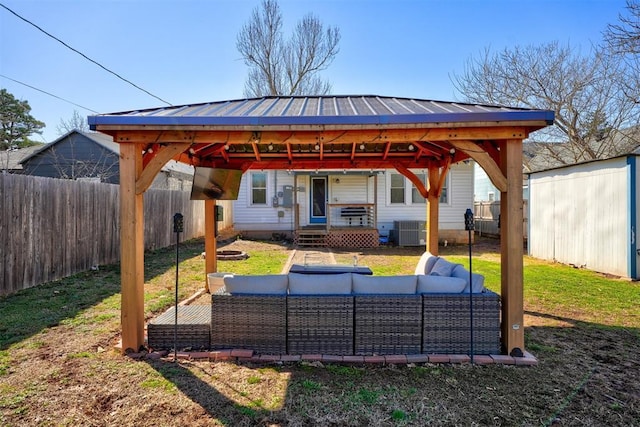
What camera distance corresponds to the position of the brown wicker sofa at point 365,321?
4.00 m

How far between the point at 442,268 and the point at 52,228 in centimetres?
740

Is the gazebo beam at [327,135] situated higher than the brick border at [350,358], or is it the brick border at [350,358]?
the gazebo beam at [327,135]

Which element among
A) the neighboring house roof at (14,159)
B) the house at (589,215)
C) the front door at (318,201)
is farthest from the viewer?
the neighboring house roof at (14,159)

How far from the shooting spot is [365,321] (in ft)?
13.1

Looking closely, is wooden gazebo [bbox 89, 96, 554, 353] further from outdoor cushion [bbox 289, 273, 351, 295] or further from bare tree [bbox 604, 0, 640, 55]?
bare tree [bbox 604, 0, 640, 55]

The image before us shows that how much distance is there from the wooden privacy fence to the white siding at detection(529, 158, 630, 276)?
1211cm

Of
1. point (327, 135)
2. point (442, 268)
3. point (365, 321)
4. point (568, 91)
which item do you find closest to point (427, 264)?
point (442, 268)

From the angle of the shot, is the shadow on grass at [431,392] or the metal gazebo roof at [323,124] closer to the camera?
the shadow on grass at [431,392]

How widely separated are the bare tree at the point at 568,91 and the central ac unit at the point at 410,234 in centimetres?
728

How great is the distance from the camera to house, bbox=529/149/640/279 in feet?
26.2

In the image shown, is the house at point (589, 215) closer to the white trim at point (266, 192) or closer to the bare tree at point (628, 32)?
the bare tree at point (628, 32)

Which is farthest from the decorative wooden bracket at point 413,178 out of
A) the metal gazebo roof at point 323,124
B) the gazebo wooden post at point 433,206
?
the metal gazebo roof at point 323,124

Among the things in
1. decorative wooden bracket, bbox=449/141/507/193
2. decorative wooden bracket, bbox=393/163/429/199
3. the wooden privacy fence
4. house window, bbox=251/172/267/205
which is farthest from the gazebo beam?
house window, bbox=251/172/267/205

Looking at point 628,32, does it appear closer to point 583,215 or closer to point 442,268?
point 583,215
